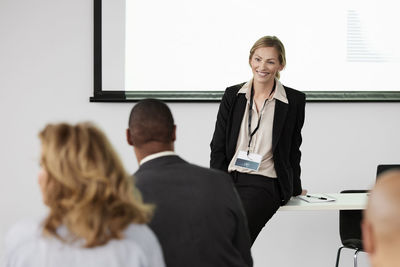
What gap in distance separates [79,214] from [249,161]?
206 centimetres

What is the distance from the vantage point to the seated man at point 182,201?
2.11 meters

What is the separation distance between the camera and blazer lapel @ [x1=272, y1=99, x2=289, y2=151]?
3.62 m

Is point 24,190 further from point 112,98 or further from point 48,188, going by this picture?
point 48,188

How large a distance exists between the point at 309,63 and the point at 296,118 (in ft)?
4.63

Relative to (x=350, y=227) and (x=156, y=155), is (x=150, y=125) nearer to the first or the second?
(x=156, y=155)

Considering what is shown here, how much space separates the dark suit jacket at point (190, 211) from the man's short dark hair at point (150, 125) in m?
0.09

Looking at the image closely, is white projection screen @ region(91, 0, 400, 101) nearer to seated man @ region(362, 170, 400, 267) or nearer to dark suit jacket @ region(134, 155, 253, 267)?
dark suit jacket @ region(134, 155, 253, 267)

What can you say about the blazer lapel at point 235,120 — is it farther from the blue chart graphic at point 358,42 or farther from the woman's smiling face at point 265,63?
the blue chart graphic at point 358,42

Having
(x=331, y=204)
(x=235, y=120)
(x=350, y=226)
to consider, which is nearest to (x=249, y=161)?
(x=235, y=120)

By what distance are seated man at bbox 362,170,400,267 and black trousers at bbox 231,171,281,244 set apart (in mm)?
2224

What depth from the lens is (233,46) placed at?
497 cm

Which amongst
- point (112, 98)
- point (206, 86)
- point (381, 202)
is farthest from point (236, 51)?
point (381, 202)

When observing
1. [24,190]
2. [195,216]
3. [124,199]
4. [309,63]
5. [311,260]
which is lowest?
[311,260]

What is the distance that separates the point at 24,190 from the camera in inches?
195
